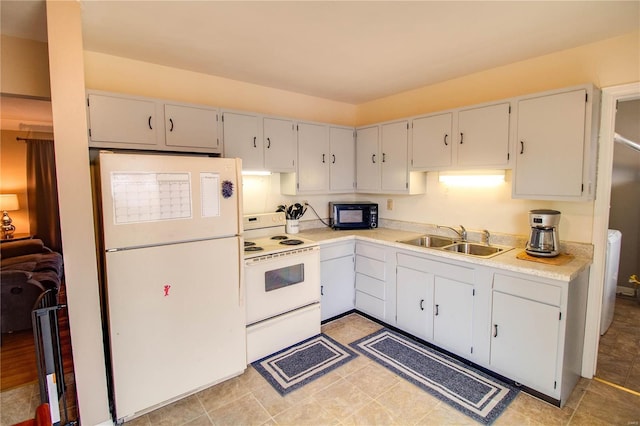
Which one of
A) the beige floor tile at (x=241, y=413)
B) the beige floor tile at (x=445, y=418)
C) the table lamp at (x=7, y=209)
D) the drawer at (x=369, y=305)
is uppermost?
the table lamp at (x=7, y=209)

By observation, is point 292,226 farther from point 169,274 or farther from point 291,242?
point 169,274

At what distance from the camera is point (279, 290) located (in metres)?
2.81

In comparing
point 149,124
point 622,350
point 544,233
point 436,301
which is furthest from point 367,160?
point 622,350

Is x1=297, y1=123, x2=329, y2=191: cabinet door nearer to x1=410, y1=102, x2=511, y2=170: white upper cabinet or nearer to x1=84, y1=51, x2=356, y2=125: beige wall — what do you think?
x1=84, y1=51, x2=356, y2=125: beige wall

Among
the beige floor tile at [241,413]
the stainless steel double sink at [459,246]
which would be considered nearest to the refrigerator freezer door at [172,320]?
the beige floor tile at [241,413]

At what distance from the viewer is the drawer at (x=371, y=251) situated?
323 cm

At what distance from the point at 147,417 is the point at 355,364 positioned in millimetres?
1551

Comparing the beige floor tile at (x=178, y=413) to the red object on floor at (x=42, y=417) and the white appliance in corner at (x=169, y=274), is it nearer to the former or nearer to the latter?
the white appliance in corner at (x=169, y=274)

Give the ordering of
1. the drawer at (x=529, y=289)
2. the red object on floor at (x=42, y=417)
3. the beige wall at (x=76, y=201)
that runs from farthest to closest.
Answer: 1. the drawer at (x=529, y=289)
2. the beige wall at (x=76, y=201)
3. the red object on floor at (x=42, y=417)

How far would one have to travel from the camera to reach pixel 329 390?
2330 millimetres

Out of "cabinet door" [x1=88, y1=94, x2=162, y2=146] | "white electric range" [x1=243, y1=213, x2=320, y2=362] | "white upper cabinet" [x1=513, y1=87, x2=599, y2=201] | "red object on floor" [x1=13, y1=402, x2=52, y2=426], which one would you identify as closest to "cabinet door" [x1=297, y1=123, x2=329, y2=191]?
"white electric range" [x1=243, y1=213, x2=320, y2=362]

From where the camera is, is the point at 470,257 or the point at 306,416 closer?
the point at 306,416

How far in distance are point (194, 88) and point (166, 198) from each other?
4.69 feet

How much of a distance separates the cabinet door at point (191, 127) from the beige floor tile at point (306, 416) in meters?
2.17
